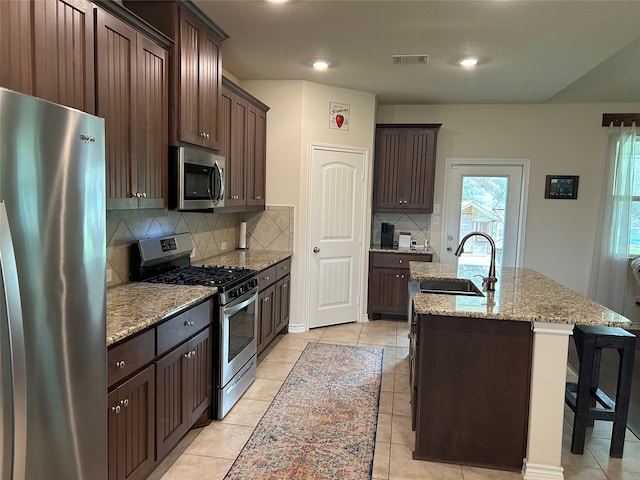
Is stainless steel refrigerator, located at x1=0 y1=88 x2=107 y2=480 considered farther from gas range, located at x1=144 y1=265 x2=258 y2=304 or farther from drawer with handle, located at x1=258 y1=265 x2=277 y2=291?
drawer with handle, located at x1=258 y1=265 x2=277 y2=291

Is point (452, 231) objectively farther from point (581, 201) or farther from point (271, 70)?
point (271, 70)

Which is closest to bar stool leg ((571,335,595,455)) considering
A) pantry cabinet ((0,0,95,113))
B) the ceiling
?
the ceiling

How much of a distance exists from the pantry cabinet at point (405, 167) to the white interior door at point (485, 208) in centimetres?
43

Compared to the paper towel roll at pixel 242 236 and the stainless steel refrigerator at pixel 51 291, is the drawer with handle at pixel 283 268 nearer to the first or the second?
the paper towel roll at pixel 242 236

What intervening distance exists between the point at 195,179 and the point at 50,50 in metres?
1.28

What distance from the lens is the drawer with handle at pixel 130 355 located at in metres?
1.73

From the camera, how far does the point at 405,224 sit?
18.3 ft

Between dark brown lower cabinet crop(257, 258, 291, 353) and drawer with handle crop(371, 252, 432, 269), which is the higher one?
drawer with handle crop(371, 252, 432, 269)

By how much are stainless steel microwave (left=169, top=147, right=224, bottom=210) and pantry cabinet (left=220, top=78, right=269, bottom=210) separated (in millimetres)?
315

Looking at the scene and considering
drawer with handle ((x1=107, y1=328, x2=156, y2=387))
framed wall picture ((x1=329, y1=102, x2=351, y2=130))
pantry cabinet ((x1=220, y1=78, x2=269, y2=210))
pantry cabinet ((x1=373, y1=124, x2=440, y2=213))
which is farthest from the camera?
pantry cabinet ((x1=373, y1=124, x2=440, y2=213))

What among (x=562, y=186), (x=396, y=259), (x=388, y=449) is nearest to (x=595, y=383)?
(x=388, y=449)

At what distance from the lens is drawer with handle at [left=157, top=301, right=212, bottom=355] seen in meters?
2.10

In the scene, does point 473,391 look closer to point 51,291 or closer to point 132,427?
point 132,427

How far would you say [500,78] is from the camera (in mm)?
4184
